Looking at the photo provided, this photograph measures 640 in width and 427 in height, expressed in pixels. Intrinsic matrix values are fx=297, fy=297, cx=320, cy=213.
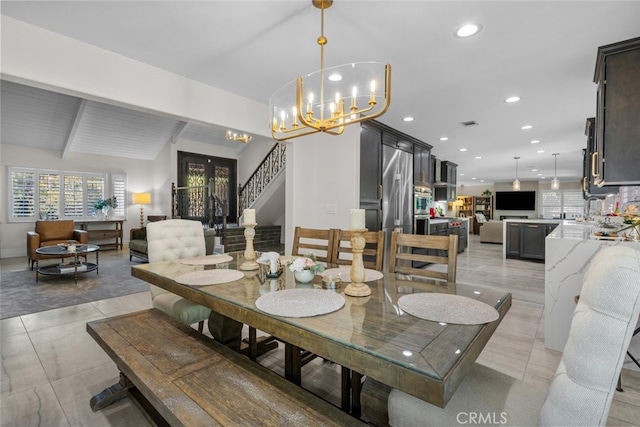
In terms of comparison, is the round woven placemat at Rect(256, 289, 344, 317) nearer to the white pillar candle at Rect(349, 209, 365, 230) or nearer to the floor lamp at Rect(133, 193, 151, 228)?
the white pillar candle at Rect(349, 209, 365, 230)

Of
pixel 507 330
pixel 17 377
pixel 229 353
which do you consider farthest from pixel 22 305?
pixel 507 330

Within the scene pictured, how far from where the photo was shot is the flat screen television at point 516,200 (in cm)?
1381

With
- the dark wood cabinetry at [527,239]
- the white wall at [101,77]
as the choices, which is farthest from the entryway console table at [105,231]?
the dark wood cabinetry at [527,239]

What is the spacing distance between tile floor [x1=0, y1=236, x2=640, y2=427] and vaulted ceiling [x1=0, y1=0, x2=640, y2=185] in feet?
8.16

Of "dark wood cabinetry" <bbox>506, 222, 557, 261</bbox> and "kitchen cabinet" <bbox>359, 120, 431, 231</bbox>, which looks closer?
"kitchen cabinet" <bbox>359, 120, 431, 231</bbox>

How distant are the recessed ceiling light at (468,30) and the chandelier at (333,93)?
70 centimetres

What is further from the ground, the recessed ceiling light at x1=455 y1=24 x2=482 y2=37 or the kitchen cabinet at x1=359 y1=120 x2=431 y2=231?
the recessed ceiling light at x1=455 y1=24 x2=482 y2=37

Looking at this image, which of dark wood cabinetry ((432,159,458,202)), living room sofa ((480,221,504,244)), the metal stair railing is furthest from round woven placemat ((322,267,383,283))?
living room sofa ((480,221,504,244))

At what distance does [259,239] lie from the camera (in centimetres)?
776

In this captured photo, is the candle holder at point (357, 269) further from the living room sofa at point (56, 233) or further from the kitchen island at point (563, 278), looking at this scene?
the living room sofa at point (56, 233)

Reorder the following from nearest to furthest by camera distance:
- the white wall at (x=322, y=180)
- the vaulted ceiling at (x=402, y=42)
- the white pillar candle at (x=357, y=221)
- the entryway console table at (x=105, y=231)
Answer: the white pillar candle at (x=357, y=221), the vaulted ceiling at (x=402, y=42), the white wall at (x=322, y=180), the entryway console table at (x=105, y=231)

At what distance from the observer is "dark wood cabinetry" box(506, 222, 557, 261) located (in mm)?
6355

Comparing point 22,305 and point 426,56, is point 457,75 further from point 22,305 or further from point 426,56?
point 22,305

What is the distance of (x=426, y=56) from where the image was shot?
258 centimetres
